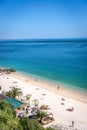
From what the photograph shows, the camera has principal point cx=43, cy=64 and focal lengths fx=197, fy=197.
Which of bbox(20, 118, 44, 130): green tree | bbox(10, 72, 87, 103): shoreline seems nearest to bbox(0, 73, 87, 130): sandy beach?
bbox(10, 72, 87, 103): shoreline

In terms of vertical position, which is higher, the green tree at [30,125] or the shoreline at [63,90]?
the green tree at [30,125]

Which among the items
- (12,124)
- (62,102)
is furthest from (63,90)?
(12,124)

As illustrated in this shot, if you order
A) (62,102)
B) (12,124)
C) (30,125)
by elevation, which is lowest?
(62,102)

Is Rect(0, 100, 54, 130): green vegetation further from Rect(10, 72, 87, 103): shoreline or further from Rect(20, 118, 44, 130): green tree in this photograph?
Rect(10, 72, 87, 103): shoreline

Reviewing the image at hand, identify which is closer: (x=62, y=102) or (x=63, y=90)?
(x=62, y=102)

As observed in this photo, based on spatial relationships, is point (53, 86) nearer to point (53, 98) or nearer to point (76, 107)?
point (53, 98)

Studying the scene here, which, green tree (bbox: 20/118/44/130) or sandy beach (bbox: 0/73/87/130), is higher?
green tree (bbox: 20/118/44/130)

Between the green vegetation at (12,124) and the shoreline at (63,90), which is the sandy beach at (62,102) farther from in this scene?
the green vegetation at (12,124)

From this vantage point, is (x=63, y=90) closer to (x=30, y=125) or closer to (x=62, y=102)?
(x=62, y=102)

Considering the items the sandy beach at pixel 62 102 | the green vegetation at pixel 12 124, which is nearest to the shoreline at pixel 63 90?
the sandy beach at pixel 62 102

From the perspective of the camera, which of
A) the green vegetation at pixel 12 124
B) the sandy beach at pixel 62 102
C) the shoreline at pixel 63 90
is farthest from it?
the shoreline at pixel 63 90

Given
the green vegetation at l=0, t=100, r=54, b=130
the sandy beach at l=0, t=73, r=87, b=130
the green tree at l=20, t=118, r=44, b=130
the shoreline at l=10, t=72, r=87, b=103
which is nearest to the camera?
the green vegetation at l=0, t=100, r=54, b=130

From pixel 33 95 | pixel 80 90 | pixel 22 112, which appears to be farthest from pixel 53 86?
pixel 22 112

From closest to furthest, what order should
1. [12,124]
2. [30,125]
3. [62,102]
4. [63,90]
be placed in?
1. [12,124]
2. [30,125]
3. [62,102]
4. [63,90]
